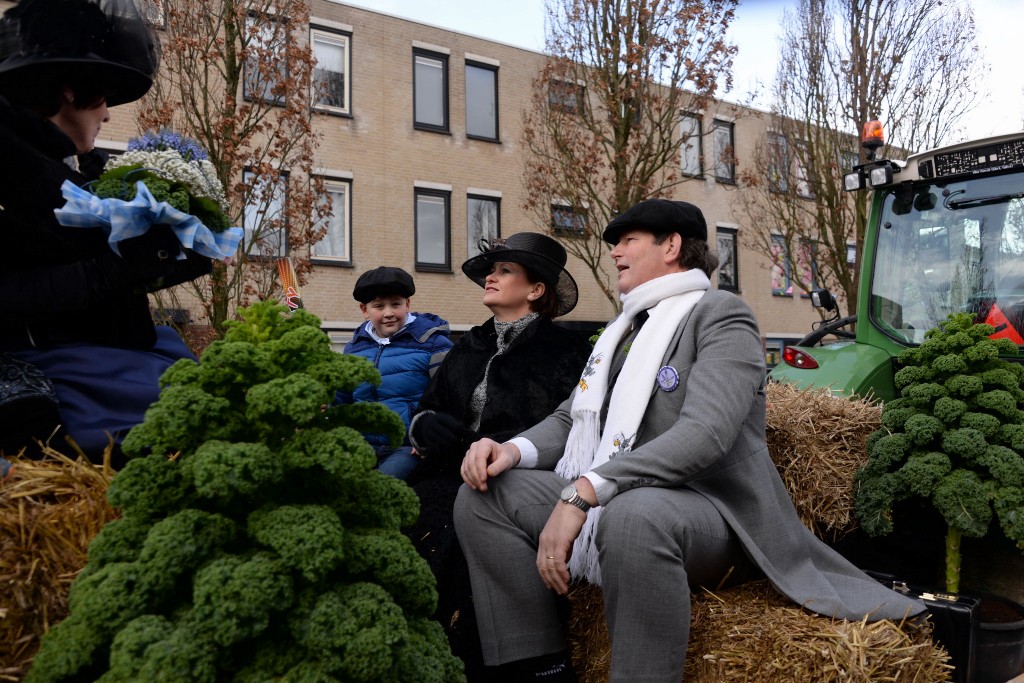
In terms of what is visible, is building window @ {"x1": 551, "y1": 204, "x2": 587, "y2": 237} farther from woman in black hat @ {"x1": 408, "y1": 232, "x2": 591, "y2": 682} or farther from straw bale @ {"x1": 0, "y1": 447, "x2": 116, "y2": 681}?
straw bale @ {"x1": 0, "y1": 447, "x2": 116, "y2": 681}

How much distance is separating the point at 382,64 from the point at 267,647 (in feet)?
62.1

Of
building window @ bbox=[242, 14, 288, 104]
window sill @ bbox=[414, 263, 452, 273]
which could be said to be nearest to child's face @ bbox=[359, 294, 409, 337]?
building window @ bbox=[242, 14, 288, 104]

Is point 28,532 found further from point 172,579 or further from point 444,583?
point 444,583

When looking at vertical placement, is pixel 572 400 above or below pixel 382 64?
below

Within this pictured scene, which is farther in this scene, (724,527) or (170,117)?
(170,117)

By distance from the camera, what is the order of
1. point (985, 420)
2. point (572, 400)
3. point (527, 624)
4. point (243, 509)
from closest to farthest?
point (243, 509)
point (527, 624)
point (572, 400)
point (985, 420)

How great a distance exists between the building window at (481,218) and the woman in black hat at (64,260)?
1759 cm

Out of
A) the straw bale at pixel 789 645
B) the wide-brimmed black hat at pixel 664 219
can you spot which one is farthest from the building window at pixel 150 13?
the straw bale at pixel 789 645

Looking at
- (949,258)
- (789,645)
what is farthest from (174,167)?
(949,258)

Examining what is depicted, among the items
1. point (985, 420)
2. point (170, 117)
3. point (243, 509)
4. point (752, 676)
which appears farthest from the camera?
point (170, 117)

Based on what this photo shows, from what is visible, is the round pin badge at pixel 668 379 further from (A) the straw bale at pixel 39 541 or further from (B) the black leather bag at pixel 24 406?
(B) the black leather bag at pixel 24 406

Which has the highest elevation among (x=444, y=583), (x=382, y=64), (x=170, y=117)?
(x=382, y=64)

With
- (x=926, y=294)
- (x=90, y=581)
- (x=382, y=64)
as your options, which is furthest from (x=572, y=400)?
(x=382, y=64)

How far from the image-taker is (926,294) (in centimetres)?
542
